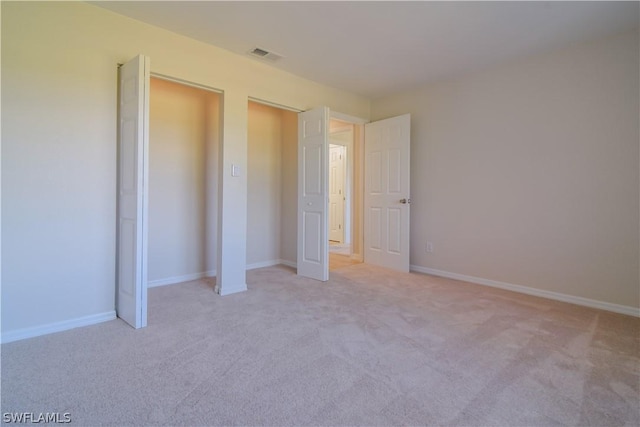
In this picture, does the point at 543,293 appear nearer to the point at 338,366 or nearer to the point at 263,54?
the point at 338,366

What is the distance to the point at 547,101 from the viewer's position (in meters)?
3.14

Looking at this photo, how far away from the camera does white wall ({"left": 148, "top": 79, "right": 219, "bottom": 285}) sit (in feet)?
11.6

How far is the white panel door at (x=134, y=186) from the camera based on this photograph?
90.0 inches

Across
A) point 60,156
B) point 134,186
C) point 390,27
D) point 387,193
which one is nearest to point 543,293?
point 387,193

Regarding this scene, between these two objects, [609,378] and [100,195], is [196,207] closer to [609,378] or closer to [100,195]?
[100,195]

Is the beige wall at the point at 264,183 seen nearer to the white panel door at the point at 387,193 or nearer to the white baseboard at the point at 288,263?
the white baseboard at the point at 288,263

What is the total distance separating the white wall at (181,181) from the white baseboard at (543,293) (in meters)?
2.84

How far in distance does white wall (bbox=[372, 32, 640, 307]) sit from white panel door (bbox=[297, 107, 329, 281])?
137 cm

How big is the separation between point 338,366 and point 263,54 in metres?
2.93

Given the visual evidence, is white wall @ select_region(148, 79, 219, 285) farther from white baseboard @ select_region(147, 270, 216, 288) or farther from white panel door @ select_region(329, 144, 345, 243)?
white panel door @ select_region(329, 144, 345, 243)

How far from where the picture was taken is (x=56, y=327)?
2266mm

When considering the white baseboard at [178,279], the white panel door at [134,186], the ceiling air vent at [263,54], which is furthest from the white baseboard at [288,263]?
the ceiling air vent at [263,54]

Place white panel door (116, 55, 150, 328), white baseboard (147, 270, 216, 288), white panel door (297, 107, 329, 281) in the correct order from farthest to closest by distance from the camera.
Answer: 1. white panel door (297, 107, 329, 281)
2. white baseboard (147, 270, 216, 288)
3. white panel door (116, 55, 150, 328)

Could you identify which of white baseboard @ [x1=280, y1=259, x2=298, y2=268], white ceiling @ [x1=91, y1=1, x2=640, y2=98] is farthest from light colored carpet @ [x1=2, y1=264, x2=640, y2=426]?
white ceiling @ [x1=91, y1=1, x2=640, y2=98]
